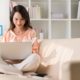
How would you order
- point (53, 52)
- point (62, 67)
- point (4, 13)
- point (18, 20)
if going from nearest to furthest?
point (62, 67) < point (53, 52) < point (18, 20) < point (4, 13)

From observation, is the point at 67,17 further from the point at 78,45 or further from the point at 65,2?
the point at 78,45

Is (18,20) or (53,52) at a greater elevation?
(18,20)

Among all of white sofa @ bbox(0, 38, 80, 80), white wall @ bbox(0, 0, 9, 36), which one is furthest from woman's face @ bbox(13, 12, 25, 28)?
white wall @ bbox(0, 0, 9, 36)

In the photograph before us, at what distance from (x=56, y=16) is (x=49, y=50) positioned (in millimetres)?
1712

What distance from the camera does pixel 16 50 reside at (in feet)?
6.01

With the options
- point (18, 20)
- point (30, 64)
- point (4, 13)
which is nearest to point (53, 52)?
point (30, 64)

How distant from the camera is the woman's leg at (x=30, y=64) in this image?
1809 mm

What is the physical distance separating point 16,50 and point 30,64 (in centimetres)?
16

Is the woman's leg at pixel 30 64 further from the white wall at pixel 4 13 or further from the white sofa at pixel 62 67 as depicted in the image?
the white wall at pixel 4 13

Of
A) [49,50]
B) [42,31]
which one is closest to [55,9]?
[42,31]

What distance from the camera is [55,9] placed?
357 centimetres

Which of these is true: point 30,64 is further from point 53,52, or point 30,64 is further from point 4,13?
point 4,13

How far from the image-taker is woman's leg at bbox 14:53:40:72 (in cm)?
181

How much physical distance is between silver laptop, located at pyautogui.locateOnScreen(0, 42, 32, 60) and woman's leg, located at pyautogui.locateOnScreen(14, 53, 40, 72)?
0.05 meters
